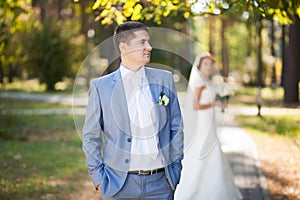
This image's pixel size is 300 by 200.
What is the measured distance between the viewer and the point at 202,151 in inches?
367

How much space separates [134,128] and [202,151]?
4.77 meters

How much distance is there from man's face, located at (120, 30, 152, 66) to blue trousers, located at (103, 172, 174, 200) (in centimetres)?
85

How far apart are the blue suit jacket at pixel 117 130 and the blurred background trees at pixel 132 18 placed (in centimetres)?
204

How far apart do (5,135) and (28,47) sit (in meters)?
22.5

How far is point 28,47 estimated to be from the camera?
38094 mm

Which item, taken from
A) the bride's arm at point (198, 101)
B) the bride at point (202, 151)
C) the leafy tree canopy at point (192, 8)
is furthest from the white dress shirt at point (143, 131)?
the bride's arm at point (198, 101)

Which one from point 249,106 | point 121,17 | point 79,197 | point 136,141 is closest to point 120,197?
point 136,141

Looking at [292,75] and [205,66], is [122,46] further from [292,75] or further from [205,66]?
[292,75]

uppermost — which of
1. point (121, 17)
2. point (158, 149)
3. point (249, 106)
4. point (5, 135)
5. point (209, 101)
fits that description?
point (121, 17)

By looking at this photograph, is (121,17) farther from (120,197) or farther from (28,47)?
(28,47)

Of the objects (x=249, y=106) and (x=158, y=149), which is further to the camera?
(x=249, y=106)

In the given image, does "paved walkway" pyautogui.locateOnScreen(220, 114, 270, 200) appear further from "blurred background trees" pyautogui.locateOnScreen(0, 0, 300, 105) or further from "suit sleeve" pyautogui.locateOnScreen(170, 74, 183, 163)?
"suit sleeve" pyautogui.locateOnScreen(170, 74, 183, 163)

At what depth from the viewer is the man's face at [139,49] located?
15.5 ft

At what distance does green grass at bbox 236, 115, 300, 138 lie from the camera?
56.0 feet
